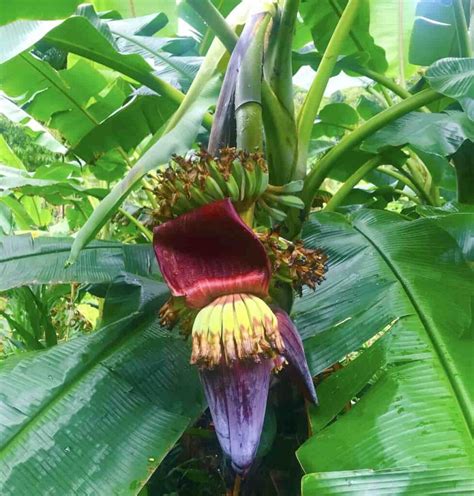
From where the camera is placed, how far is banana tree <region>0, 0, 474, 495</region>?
0.39m

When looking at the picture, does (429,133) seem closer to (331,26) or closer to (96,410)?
(331,26)

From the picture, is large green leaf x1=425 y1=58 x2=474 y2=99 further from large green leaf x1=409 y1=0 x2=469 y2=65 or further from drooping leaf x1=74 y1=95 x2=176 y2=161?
drooping leaf x1=74 y1=95 x2=176 y2=161

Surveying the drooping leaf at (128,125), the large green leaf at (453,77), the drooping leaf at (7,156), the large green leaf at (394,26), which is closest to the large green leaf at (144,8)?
the drooping leaf at (128,125)

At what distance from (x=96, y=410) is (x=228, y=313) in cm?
17

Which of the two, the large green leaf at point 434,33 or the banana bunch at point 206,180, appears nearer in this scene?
the banana bunch at point 206,180

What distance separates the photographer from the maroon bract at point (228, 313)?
387 mm

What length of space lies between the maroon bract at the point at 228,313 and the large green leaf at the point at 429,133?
14.3 inches

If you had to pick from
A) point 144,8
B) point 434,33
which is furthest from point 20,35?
point 434,33

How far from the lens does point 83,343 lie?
57 cm

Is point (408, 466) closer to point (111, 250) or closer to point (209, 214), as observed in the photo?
point (209, 214)

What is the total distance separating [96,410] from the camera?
0.48 meters

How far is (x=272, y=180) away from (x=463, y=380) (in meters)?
0.28

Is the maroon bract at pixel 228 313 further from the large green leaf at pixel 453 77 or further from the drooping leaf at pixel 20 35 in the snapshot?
the large green leaf at pixel 453 77

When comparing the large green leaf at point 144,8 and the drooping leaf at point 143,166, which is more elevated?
the large green leaf at point 144,8
